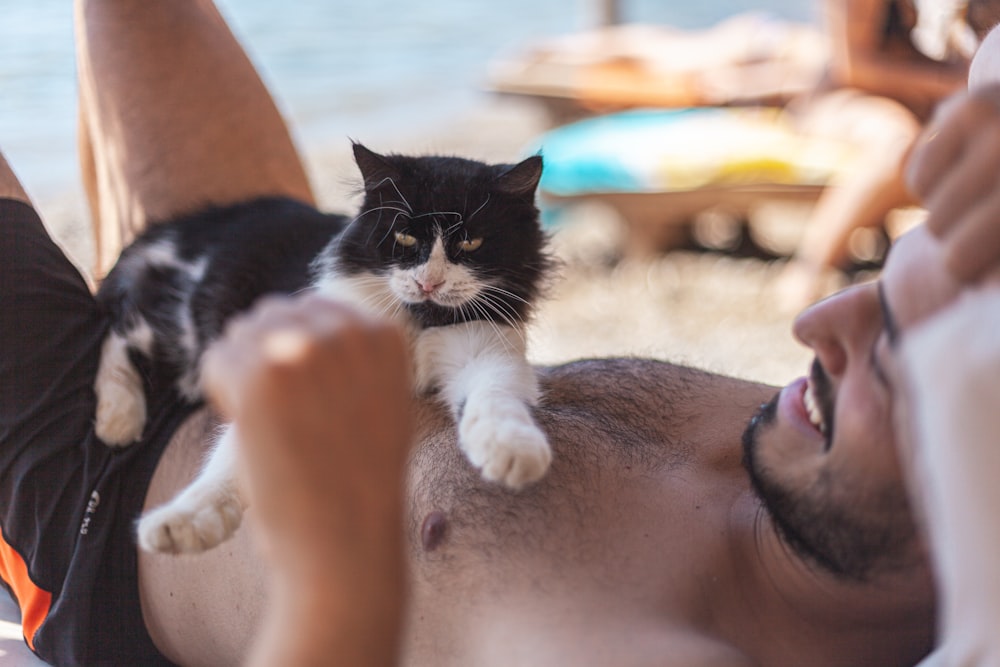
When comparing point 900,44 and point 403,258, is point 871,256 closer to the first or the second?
point 900,44

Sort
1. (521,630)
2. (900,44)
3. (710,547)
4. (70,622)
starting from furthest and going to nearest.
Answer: (900,44) → (70,622) → (710,547) → (521,630)

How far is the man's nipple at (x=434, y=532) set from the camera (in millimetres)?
1045

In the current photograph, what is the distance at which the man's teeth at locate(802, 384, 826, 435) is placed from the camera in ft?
3.37

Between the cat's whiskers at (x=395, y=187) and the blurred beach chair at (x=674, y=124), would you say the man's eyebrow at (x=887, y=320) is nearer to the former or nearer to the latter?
the cat's whiskers at (x=395, y=187)

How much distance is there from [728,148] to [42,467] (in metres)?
2.89

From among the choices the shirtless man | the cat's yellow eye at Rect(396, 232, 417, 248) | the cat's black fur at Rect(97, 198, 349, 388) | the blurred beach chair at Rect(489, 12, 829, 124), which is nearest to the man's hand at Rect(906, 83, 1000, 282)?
the shirtless man

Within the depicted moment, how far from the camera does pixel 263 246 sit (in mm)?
1484

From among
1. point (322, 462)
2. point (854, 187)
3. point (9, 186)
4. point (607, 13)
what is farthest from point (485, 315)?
point (607, 13)

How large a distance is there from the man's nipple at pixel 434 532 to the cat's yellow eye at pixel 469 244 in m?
0.39

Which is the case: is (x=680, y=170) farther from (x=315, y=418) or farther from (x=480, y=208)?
(x=315, y=418)

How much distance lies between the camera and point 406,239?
1.26 meters

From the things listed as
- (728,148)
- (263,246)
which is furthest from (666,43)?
(263,246)

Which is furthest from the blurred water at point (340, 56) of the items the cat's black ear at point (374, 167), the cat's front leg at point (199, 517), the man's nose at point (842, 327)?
the man's nose at point (842, 327)

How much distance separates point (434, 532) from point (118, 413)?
0.59 m
